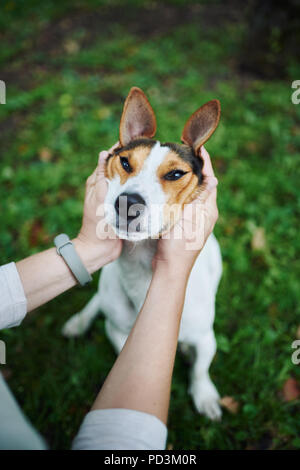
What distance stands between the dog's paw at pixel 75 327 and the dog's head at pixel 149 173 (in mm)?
1386

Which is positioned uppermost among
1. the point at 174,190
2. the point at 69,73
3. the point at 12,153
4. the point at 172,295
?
the point at 69,73

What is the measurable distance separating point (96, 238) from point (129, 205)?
44 cm

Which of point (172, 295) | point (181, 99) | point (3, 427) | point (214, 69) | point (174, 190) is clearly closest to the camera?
point (3, 427)

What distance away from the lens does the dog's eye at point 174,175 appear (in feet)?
5.48

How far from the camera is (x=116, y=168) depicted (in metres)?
1.75

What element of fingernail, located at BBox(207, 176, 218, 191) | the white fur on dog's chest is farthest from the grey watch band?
fingernail, located at BBox(207, 176, 218, 191)

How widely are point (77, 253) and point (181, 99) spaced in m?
3.54

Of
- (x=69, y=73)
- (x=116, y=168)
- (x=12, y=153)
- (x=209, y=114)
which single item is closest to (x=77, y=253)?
(x=116, y=168)

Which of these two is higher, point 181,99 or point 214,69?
point 214,69

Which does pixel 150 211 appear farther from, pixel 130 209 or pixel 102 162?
pixel 102 162

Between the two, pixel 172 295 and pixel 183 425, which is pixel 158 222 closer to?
pixel 172 295

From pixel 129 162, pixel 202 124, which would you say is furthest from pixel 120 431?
pixel 202 124

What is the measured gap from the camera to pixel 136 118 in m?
1.90

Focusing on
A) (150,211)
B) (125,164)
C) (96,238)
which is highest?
(125,164)
